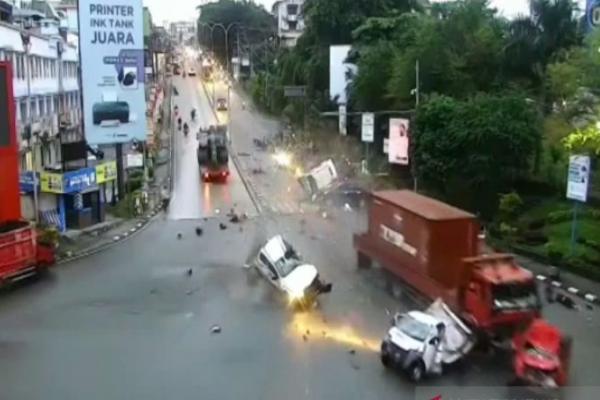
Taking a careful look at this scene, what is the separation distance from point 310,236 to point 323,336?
13519 mm

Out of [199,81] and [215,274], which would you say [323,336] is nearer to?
[215,274]

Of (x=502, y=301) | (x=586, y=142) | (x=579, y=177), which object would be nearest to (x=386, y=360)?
(x=502, y=301)

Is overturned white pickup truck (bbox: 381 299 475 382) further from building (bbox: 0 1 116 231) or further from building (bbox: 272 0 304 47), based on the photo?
building (bbox: 272 0 304 47)

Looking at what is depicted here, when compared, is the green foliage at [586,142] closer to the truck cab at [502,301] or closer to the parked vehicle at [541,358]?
the truck cab at [502,301]

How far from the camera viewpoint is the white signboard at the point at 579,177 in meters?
25.2

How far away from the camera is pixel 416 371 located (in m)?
16.3

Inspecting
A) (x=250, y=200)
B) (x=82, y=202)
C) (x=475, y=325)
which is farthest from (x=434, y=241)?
(x=250, y=200)

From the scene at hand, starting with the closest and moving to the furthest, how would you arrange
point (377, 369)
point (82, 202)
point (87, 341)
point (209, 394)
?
1. point (209, 394)
2. point (377, 369)
3. point (87, 341)
4. point (82, 202)

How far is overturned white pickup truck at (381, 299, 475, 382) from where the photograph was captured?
16366mm

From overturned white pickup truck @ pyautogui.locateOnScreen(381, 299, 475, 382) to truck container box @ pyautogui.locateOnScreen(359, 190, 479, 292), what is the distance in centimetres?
177

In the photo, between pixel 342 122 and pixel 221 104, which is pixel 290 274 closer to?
pixel 342 122

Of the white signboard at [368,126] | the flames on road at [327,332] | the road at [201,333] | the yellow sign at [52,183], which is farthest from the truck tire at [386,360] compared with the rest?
the white signboard at [368,126]

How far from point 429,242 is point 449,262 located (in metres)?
0.77

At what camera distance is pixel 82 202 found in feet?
116
